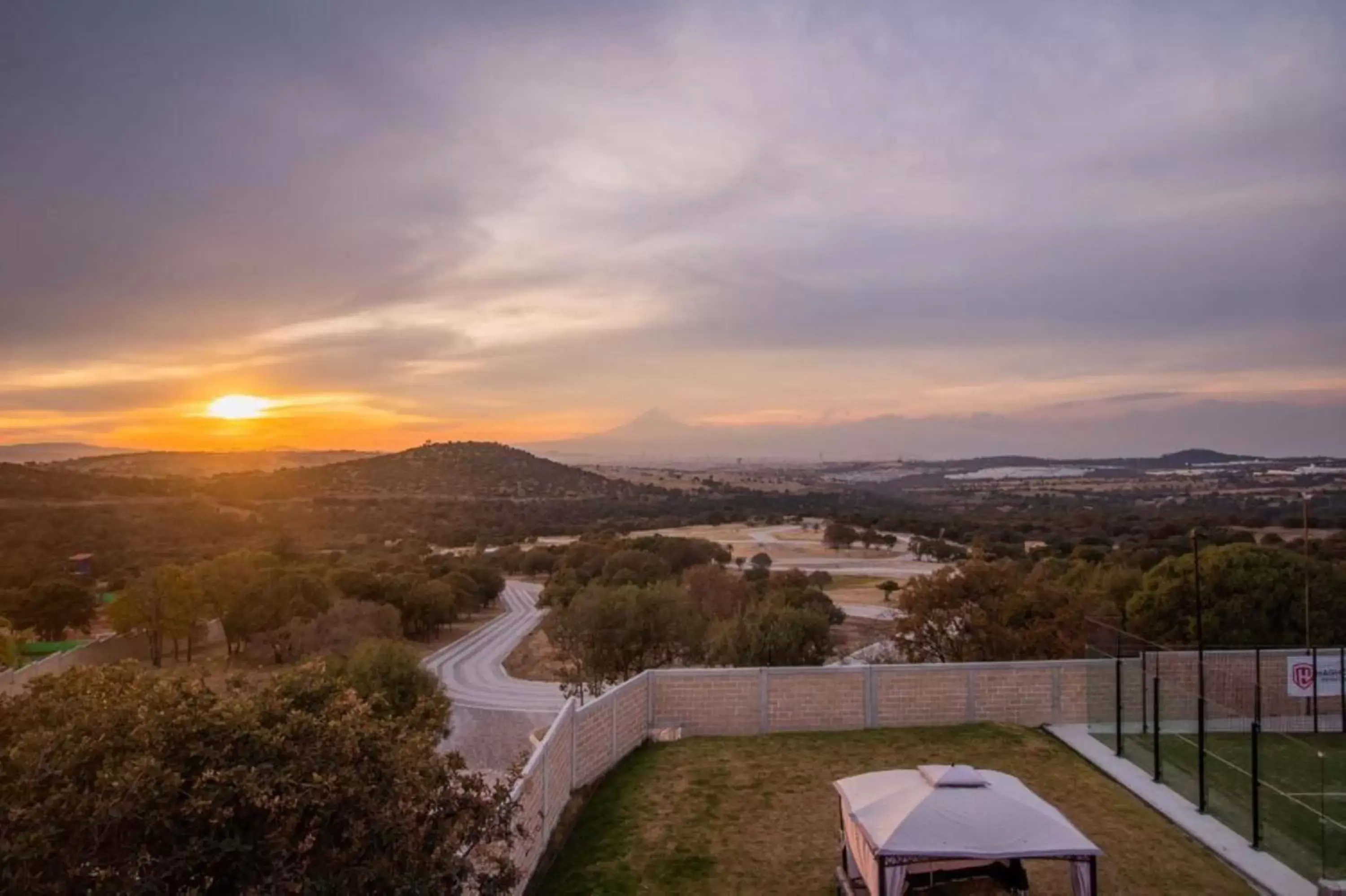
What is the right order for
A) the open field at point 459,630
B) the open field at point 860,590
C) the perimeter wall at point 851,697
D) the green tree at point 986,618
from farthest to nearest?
the open field at point 860,590
the open field at point 459,630
the green tree at point 986,618
the perimeter wall at point 851,697

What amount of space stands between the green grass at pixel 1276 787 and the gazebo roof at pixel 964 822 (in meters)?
3.51

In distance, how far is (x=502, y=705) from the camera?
1203 inches

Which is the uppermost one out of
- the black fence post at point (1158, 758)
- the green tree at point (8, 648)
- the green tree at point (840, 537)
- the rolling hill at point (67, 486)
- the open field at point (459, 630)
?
the rolling hill at point (67, 486)

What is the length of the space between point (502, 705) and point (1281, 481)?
6854 cm

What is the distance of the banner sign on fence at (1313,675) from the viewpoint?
1379 cm

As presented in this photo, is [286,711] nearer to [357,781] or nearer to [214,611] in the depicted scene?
[357,781]

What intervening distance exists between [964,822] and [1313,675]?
9.40 metres

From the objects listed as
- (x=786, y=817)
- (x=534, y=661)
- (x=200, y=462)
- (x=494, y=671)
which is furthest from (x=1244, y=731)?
(x=200, y=462)

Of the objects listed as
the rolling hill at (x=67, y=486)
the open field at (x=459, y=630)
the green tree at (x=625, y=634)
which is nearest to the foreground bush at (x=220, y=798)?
the green tree at (x=625, y=634)

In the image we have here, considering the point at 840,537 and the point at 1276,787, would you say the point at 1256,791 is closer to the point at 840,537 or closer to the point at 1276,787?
the point at 1276,787

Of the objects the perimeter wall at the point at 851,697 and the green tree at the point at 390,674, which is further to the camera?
the green tree at the point at 390,674

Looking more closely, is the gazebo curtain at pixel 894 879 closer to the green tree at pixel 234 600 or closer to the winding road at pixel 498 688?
the winding road at pixel 498 688

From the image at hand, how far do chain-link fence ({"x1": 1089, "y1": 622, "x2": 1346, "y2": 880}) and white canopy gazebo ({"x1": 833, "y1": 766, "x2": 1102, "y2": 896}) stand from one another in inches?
140

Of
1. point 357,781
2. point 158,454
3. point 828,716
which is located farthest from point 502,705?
point 158,454
